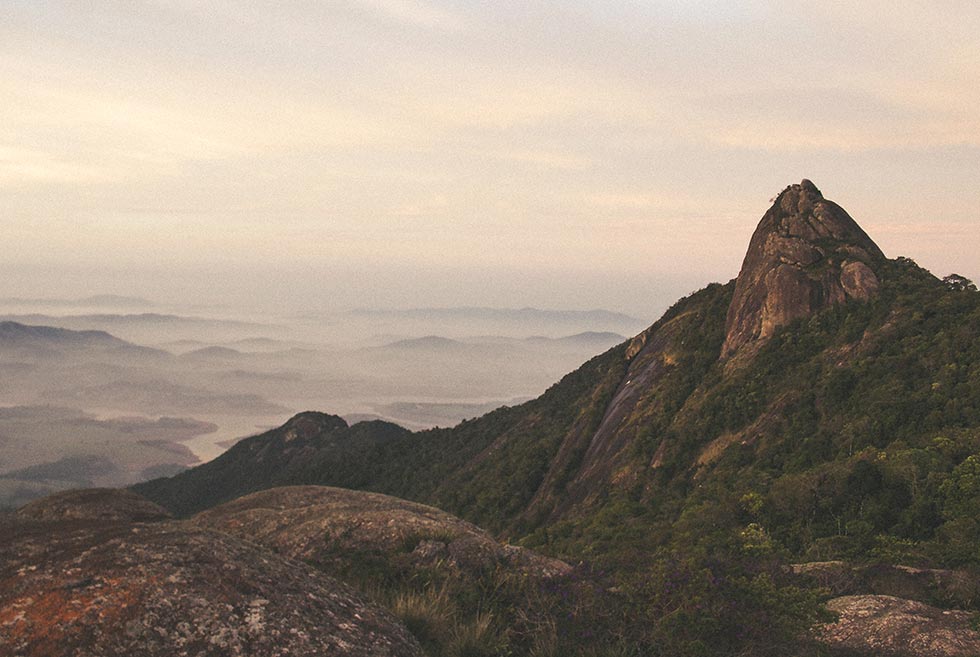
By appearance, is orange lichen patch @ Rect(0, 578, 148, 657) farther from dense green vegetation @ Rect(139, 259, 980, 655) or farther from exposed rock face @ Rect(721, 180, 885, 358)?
exposed rock face @ Rect(721, 180, 885, 358)

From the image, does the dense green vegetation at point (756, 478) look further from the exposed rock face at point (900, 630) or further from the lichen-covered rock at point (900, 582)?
the lichen-covered rock at point (900, 582)

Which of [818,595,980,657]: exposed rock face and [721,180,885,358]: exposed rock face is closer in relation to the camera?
[818,595,980,657]: exposed rock face

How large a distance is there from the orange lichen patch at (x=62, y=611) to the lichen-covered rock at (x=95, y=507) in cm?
625

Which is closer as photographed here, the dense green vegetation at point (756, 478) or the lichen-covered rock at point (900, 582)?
the dense green vegetation at point (756, 478)

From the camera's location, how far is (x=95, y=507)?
12125 mm

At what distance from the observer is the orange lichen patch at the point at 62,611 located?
5.32 m

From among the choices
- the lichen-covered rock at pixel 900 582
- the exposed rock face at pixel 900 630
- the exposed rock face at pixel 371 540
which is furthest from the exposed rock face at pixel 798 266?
the exposed rock face at pixel 371 540

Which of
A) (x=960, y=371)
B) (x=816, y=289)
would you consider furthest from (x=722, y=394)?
(x=960, y=371)

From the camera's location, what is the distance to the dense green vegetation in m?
8.14

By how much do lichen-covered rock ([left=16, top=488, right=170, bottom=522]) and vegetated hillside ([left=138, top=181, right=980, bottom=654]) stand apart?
9.33m

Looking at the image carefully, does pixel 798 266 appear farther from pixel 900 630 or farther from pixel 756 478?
pixel 900 630

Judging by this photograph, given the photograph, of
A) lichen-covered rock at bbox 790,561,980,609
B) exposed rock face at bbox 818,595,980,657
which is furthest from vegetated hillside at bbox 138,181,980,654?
exposed rock face at bbox 818,595,980,657

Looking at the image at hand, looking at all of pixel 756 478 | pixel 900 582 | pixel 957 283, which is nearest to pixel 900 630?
pixel 900 582

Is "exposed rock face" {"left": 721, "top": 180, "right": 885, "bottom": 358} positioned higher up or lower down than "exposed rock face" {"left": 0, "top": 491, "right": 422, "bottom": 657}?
higher up
